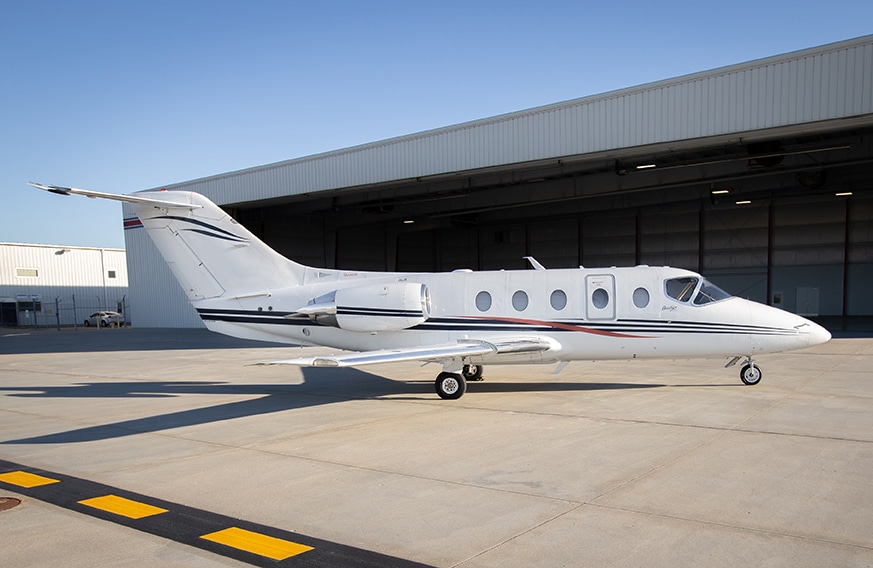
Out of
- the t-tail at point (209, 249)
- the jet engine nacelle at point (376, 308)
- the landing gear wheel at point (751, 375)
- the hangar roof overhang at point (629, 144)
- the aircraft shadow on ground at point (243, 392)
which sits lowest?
the aircraft shadow on ground at point (243, 392)

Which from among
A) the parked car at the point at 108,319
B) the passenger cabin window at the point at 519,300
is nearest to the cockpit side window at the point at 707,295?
the passenger cabin window at the point at 519,300

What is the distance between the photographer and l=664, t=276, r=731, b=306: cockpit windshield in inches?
501

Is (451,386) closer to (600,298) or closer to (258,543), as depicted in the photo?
(600,298)

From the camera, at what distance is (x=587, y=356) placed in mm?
12984

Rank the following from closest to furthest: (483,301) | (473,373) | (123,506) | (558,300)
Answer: (123,506) → (558,300) → (483,301) → (473,373)

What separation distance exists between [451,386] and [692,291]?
536 centimetres

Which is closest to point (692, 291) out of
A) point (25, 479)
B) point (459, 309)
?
point (459, 309)

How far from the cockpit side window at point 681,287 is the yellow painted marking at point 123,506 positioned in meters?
10.3

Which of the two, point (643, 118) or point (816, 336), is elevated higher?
point (643, 118)

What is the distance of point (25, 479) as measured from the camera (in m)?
7.55

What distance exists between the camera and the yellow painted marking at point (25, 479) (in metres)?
7.35

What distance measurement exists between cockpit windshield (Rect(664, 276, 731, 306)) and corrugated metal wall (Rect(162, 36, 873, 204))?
10061mm

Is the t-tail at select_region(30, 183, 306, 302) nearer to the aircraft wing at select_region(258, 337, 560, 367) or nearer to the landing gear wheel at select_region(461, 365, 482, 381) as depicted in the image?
the aircraft wing at select_region(258, 337, 560, 367)

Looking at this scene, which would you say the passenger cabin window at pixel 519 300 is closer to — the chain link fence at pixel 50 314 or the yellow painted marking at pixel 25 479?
the yellow painted marking at pixel 25 479
